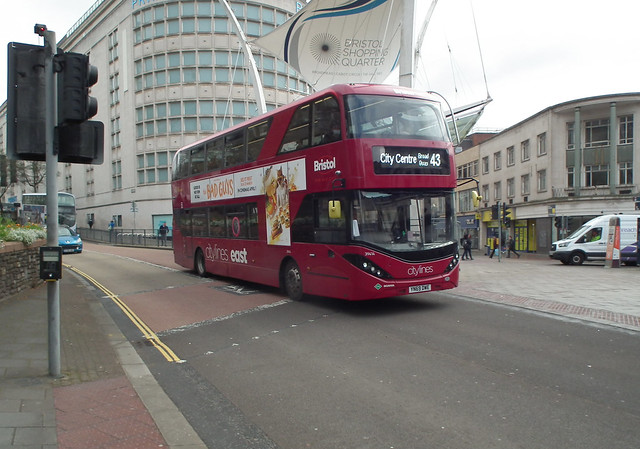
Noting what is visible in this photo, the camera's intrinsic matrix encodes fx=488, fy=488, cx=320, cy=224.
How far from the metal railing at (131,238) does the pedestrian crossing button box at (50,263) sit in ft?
99.7

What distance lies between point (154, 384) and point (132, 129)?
169 feet

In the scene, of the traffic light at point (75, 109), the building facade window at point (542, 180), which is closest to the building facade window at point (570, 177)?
the building facade window at point (542, 180)

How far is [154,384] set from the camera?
5.68 m

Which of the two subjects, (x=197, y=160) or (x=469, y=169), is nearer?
A: (x=197, y=160)

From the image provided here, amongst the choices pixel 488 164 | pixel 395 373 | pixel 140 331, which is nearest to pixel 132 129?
pixel 488 164

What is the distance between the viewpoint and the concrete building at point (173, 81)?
48.0 metres

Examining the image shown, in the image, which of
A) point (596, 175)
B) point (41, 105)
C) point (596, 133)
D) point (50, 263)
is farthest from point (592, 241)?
point (41, 105)

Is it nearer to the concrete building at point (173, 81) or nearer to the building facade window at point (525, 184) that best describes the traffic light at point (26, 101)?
the building facade window at point (525, 184)

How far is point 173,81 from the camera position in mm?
48906

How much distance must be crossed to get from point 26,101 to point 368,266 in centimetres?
586

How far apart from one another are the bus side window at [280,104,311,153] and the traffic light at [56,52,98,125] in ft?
17.1

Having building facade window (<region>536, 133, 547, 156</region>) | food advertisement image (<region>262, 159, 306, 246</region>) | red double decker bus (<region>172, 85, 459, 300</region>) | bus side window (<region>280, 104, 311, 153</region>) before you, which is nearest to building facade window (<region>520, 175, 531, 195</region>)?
building facade window (<region>536, 133, 547, 156</region>)

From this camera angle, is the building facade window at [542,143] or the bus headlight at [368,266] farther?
the building facade window at [542,143]

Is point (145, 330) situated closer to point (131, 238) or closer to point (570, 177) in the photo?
point (131, 238)
